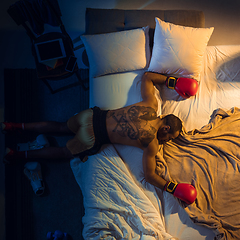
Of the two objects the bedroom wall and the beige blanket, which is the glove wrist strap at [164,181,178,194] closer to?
the beige blanket

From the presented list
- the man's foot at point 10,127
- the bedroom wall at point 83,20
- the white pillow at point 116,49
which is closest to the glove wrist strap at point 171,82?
the white pillow at point 116,49

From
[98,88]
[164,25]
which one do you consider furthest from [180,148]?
[164,25]

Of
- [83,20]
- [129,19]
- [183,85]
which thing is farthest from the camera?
[83,20]

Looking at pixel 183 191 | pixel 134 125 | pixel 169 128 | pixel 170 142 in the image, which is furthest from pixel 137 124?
pixel 183 191

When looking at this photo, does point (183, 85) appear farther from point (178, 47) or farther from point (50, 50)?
point (50, 50)

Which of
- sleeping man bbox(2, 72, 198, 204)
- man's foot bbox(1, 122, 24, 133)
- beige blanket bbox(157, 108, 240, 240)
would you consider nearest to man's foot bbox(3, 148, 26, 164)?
man's foot bbox(1, 122, 24, 133)

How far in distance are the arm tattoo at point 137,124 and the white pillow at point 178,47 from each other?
1.87ft

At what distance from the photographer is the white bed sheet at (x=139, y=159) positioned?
1.72 metres

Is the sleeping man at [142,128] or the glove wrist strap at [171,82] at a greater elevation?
the glove wrist strap at [171,82]

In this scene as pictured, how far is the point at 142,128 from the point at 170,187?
2.08ft

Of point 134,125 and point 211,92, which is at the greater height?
point 211,92

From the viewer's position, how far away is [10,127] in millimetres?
2152

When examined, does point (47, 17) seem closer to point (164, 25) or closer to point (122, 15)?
point (122, 15)

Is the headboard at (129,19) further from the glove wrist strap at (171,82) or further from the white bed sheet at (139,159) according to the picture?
the glove wrist strap at (171,82)
